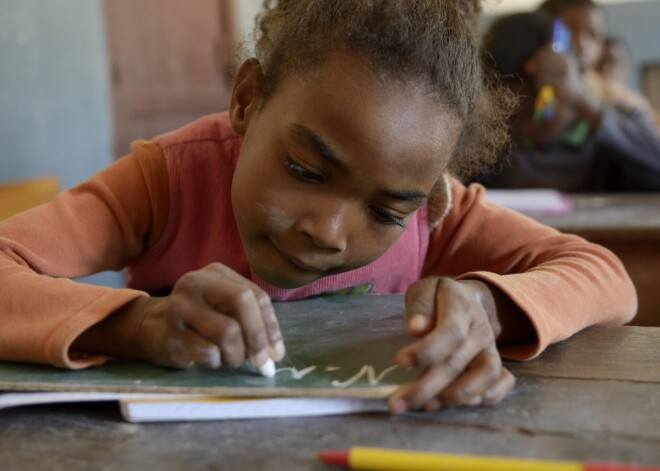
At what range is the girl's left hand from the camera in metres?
0.60

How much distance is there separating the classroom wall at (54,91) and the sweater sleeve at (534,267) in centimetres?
209

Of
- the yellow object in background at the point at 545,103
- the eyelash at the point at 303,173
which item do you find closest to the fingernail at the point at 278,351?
the eyelash at the point at 303,173

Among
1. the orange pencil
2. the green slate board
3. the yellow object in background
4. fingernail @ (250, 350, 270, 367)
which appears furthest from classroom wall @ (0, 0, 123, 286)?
the orange pencil

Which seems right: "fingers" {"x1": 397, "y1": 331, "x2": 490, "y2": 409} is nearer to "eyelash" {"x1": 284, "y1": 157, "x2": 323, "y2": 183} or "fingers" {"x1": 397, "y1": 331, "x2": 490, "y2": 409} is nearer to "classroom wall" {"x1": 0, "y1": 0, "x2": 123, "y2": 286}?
"eyelash" {"x1": 284, "y1": 157, "x2": 323, "y2": 183}

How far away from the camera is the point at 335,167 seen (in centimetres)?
78

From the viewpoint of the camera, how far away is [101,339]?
2.26 feet

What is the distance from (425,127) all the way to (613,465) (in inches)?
16.8

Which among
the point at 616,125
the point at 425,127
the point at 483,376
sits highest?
the point at 425,127

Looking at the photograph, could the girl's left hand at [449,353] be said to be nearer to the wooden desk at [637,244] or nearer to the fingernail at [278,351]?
the fingernail at [278,351]

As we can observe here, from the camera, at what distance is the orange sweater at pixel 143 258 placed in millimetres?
696

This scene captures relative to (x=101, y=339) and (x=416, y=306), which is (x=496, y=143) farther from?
(x=101, y=339)

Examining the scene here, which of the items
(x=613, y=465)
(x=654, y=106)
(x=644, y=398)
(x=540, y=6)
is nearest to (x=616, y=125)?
(x=540, y=6)

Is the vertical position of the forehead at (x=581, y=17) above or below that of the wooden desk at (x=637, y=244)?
above

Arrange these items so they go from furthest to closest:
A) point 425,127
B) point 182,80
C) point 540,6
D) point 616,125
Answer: point 182,80, point 540,6, point 616,125, point 425,127
